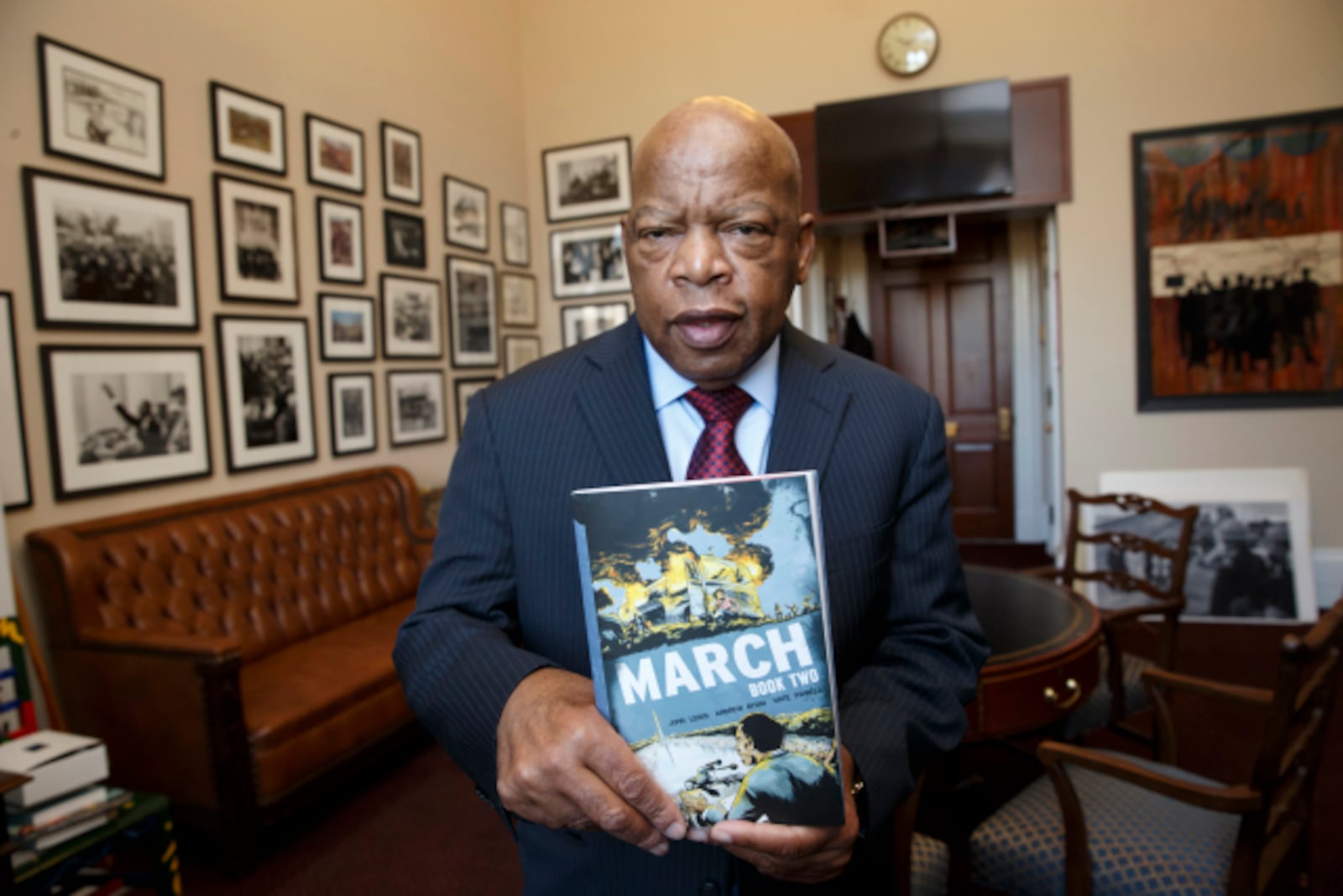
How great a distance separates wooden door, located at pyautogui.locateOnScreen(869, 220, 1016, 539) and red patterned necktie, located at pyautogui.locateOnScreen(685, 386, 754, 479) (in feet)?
20.8

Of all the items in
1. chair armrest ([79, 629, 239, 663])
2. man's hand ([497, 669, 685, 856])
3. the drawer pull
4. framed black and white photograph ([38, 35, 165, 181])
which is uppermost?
framed black and white photograph ([38, 35, 165, 181])

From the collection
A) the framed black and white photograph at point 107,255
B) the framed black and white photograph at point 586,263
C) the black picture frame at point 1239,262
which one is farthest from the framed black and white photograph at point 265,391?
the black picture frame at point 1239,262

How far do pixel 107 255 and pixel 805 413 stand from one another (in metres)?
3.23

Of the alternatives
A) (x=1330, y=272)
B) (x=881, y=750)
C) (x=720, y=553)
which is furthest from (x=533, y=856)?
(x=1330, y=272)

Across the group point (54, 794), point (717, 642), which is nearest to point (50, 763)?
point (54, 794)

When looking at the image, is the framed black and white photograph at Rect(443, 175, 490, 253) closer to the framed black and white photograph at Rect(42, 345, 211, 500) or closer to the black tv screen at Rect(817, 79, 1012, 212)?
the framed black and white photograph at Rect(42, 345, 211, 500)

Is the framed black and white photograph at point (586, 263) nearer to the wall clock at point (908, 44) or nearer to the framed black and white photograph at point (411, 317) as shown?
the framed black and white photograph at point (411, 317)

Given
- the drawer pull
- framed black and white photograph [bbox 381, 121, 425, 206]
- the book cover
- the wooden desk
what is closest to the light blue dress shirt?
the book cover

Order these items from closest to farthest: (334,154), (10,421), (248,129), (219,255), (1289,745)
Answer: (1289,745) → (10,421) → (219,255) → (248,129) → (334,154)

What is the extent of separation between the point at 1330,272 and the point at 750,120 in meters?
5.44

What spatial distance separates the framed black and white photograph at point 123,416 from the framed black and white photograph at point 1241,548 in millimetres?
4981

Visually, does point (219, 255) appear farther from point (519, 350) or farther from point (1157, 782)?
point (1157, 782)

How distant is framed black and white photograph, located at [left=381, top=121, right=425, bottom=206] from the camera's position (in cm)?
476

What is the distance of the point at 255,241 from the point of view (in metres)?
3.84
